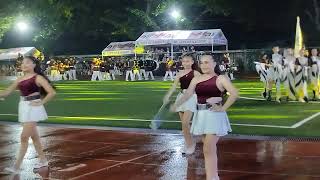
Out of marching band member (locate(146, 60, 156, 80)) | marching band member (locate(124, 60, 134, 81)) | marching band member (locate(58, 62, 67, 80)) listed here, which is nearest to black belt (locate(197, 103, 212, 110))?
marching band member (locate(124, 60, 134, 81))

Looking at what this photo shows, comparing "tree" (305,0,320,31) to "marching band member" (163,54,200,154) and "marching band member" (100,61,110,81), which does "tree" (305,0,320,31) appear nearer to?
"marching band member" (100,61,110,81)

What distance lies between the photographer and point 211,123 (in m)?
7.14

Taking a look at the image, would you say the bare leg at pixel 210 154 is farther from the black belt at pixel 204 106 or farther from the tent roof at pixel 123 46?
the tent roof at pixel 123 46

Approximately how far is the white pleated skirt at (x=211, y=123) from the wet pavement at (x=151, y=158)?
1.07 m

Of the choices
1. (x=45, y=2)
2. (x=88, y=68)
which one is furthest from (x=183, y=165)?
(x=45, y=2)

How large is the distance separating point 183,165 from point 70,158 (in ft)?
6.97

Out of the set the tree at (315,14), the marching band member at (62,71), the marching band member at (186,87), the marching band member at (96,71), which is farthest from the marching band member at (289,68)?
the tree at (315,14)

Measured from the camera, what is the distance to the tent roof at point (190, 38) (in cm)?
3969

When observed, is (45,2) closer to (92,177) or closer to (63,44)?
(63,44)

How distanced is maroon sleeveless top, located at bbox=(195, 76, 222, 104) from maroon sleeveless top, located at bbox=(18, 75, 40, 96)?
8.67ft

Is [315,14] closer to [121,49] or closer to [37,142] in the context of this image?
[121,49]

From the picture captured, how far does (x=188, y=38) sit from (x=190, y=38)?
155 millimetres

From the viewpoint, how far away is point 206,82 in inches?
285

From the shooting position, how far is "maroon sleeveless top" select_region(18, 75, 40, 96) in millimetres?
8383
